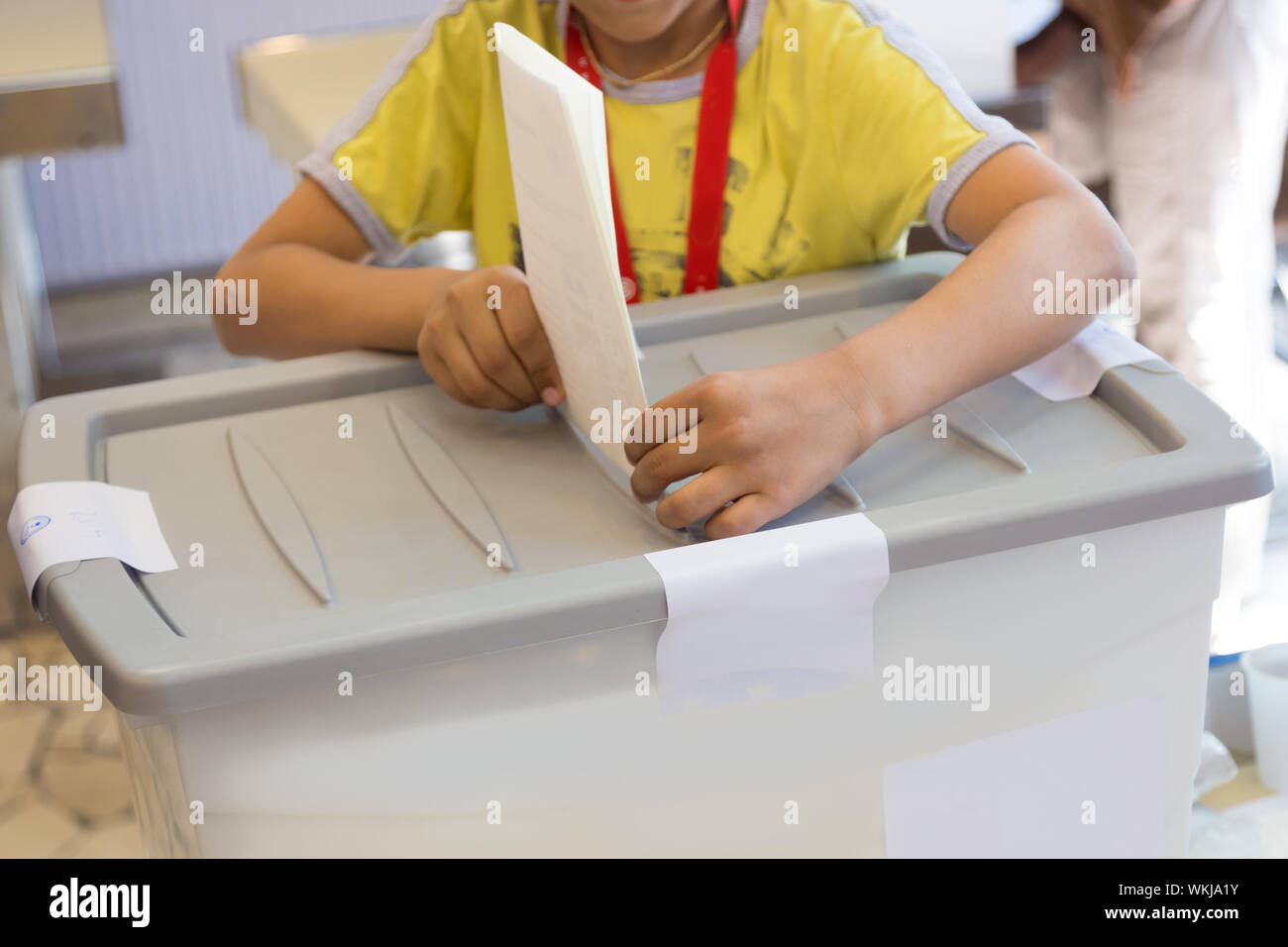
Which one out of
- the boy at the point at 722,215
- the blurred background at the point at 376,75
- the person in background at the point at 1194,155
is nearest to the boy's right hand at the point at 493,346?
the boy at the point at 722,215

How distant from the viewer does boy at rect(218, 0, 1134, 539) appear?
2.22 feet

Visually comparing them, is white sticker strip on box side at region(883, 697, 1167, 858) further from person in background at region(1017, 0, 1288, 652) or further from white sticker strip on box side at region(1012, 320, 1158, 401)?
person in background at region(1017, 0, 1288, 652)

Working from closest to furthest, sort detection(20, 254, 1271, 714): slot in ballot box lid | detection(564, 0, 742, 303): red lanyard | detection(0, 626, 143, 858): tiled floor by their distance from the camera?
1. detection(20, 254, 1271, 714): slot in ballot box lid
2. detection(564, 0, 742, 303): red lanyard
3. detection(0, 626, 143, 858): tiled floor

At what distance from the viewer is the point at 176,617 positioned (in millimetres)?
595

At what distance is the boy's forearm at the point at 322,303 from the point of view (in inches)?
34.2

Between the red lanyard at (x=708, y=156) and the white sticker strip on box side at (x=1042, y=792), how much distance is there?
1.52 feet

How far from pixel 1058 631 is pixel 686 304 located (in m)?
0.35

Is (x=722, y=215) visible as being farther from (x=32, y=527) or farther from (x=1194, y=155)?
(x=1194, y=155)

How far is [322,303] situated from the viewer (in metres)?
0.94

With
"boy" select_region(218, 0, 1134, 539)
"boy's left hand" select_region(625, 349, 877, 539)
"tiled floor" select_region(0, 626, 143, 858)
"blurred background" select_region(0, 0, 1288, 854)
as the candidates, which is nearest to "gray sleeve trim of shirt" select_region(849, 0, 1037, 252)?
"boy" select_region(218, 0, 1134, 539)

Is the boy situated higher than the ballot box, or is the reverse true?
the boy

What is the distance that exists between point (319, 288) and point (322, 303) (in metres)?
0.01

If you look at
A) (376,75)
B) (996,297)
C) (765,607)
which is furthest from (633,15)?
(376,75)
